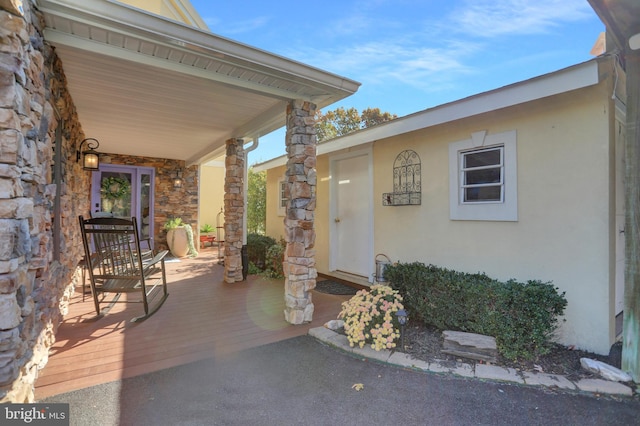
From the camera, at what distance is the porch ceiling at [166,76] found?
2.24m

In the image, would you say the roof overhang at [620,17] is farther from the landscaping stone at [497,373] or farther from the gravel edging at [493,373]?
the landscaping stone at [497,373]

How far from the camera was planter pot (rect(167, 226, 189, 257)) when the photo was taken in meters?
7.70

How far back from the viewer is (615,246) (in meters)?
2.80

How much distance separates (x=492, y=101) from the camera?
A: 3172mm

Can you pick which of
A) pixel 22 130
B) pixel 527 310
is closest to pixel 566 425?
pixel 527 310

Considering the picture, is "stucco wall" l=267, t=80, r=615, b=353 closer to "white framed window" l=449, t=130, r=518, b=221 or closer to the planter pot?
"white framed window" l=449, t=130, r=518, b=221

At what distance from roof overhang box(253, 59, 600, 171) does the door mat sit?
233cm

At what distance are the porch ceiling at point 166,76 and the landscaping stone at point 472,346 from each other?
2662mm

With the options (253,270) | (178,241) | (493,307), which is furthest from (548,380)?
(178,241)

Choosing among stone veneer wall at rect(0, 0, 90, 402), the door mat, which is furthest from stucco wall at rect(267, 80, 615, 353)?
stone veneer wall at rect(0, 0, 90, 402)

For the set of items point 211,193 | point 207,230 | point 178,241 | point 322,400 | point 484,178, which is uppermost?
point 211,193

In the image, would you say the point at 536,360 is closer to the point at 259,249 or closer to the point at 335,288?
the point at 335,288

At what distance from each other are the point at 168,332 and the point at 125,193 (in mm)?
5717

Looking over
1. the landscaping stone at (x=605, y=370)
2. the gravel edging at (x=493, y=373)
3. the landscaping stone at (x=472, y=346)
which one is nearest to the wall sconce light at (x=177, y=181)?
the gravel edging at (x=493, y=373)
